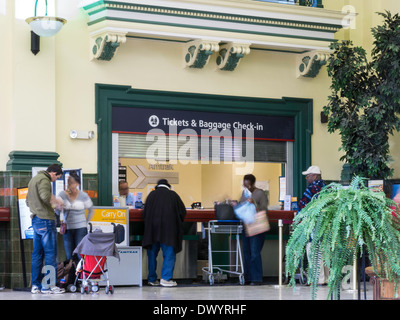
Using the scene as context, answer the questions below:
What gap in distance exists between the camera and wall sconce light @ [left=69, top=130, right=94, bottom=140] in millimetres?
11688

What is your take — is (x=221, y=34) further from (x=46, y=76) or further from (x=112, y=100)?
(x=46, y=76)

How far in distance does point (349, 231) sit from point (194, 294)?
18.5 feet

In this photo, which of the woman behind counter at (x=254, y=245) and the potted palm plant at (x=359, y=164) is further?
the woman behind counter at (x=254, y=245)

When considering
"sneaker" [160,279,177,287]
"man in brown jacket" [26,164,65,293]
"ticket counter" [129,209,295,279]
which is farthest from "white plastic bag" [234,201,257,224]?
"man in brown jacket" [26,164,65,293]

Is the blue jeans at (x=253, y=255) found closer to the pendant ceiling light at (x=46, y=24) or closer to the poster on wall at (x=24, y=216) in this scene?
the poster on wall at (x=24, y=216)

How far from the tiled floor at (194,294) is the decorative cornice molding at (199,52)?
11.7 ft

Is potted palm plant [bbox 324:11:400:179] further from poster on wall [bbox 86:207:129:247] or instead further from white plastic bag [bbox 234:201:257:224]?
poster on wall [bbox 86:207:129:247]

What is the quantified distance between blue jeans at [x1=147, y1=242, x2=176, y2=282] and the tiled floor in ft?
0.86

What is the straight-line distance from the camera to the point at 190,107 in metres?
12.6

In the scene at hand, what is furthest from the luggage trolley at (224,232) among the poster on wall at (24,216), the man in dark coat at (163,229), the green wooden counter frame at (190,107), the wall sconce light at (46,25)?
the wall sconce light at (46,25)

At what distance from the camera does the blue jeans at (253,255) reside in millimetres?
11758
